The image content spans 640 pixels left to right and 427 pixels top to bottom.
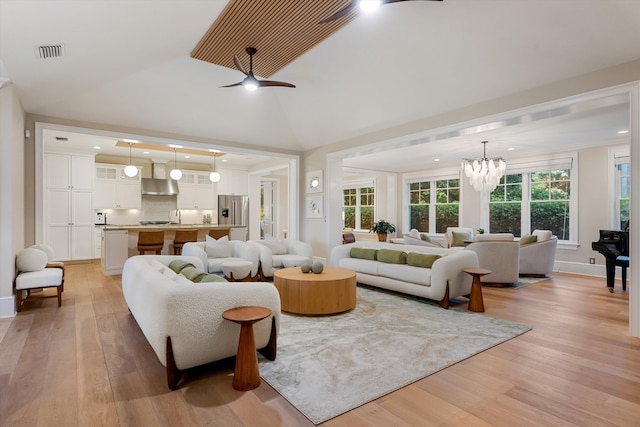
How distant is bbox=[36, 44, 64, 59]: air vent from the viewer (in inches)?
124

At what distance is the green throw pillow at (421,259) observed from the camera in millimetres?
4621

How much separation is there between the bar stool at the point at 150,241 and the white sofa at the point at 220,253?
1.13 m

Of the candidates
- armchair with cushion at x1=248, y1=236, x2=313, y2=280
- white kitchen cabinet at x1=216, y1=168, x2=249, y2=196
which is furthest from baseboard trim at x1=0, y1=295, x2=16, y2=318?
white kitchen cabinet at x1=216, y1=168, x2=249, y2=196

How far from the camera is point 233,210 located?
10.4m

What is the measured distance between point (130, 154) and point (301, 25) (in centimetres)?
694

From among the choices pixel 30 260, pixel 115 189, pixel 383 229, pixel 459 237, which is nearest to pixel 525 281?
pixel 459 237

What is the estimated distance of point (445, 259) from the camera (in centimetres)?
435

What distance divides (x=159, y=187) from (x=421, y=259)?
739cm

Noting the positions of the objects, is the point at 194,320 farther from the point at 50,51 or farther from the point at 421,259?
the point at 421,259

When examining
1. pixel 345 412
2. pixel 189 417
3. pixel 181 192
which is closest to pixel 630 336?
pixel 345 412

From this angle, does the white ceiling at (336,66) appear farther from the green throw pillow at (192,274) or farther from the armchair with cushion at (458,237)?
the green throw pillow at (192,274)

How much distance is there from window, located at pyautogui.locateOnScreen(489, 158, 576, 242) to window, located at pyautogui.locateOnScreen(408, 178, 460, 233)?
109 centimetres

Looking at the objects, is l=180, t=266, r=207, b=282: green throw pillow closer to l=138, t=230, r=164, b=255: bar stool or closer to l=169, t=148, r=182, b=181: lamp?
l=138, t=230, r=164, b=255: bar stool

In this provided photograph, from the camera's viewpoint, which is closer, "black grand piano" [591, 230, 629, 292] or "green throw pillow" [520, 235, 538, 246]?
"black grand piano" [591, 230, 629, 292]
